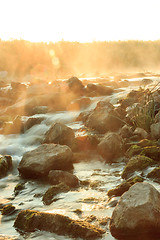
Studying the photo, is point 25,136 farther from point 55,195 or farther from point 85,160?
point 55,195

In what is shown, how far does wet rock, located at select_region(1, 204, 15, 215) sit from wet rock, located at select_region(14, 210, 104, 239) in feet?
2.34

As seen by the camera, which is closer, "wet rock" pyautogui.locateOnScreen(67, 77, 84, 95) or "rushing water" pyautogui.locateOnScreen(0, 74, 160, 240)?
"rushing water" pyautogui.locateOnScreen(0, 74, 160, 240)

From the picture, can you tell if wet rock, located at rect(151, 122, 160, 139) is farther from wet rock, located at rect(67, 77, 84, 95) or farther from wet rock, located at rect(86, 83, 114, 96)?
wet rock, located at rect(67, 77, 84, 95)

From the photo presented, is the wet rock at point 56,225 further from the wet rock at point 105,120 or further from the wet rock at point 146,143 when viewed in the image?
the wet rock at point 105,120

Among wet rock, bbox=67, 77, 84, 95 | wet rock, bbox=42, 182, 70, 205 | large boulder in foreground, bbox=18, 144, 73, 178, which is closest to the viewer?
wet rock, bbox=42, 182, 70, 205

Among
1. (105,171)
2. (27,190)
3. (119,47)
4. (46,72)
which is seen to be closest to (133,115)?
(105,171)

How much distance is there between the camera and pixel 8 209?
6.30 meters

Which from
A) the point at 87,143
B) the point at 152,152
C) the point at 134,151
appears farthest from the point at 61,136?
the point at 152,152

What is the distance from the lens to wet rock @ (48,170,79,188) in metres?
7.39

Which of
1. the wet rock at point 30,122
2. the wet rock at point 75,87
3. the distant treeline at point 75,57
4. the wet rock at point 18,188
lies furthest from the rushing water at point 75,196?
the distant treeline at point 75,57

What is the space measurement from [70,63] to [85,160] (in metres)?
33.0

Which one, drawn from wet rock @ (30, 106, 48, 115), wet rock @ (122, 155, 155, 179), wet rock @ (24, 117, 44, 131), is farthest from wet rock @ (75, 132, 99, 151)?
wet rock @ (30, 106, 48, 115)

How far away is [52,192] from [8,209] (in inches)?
37.2

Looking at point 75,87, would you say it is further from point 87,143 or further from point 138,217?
point 138,217
